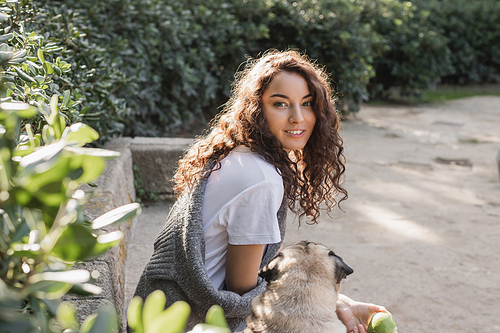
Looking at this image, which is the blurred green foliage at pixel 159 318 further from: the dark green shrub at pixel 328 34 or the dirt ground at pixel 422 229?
the dark green shrub at pixel 328 34

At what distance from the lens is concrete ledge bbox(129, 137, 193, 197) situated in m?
4.29

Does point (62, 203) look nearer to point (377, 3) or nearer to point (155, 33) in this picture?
point (155, 33)

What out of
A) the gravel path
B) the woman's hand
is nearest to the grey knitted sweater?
the woman's hand

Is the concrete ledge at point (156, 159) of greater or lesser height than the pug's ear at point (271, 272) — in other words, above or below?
below

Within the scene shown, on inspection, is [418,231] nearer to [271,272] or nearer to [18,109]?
[271,272]

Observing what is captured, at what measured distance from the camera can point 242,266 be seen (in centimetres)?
197

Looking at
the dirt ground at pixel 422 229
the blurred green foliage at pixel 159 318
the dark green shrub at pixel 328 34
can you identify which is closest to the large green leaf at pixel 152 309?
the blurred green foliage at pixel 159 318

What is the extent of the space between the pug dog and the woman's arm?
0.09 meters

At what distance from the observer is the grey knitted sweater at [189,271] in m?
1.89

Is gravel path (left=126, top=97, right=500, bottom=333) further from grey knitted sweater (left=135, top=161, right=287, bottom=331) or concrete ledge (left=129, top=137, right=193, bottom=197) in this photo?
grey knitted sweater (left=135, top=161, right=287, bottom=331)

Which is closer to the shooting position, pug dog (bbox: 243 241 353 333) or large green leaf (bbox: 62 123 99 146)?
large green leaf (bbox: 62 123 99 146)

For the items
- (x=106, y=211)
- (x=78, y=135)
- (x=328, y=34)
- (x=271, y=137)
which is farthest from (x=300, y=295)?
(x=328, y=34)

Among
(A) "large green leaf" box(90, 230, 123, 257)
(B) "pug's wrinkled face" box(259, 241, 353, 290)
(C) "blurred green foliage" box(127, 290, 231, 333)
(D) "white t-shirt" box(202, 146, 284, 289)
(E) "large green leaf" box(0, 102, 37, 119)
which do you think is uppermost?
(E) "large green leaf" box(0, 102, 37, 119)

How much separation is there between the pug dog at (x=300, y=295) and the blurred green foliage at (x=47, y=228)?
114 centimetres
